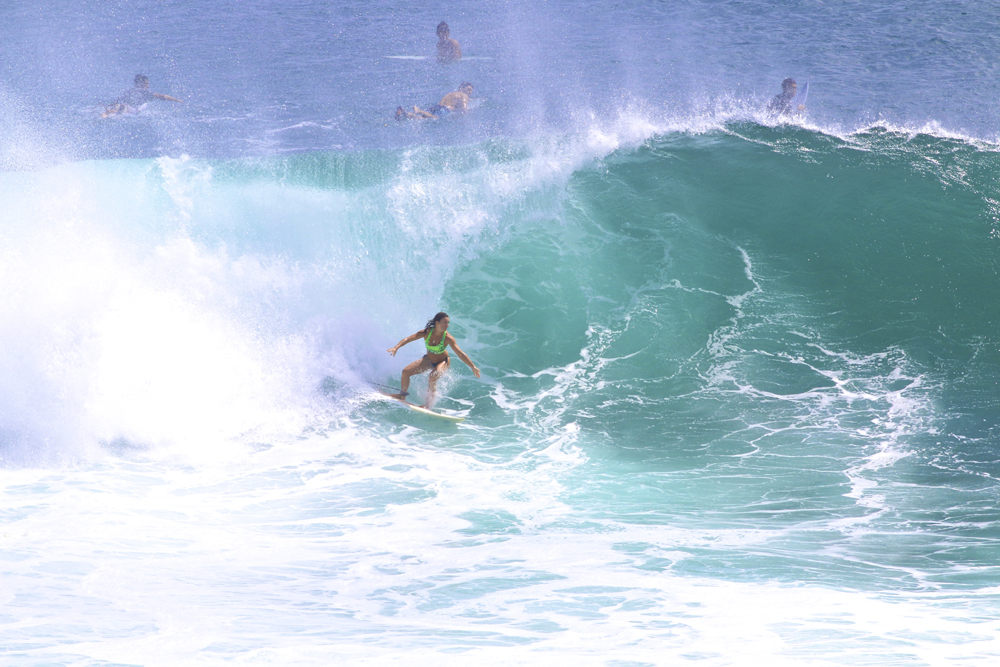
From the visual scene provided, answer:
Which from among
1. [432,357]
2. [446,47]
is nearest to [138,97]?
[446,47]

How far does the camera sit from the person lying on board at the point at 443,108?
845 inches

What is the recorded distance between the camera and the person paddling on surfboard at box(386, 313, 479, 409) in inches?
383

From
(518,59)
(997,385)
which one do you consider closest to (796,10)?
(518,59)

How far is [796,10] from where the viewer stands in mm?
26250

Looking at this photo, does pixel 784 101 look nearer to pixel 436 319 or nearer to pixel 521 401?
pixel 521 401

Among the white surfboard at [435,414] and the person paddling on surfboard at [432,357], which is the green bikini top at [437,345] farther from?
the white surfboard at [435,414]

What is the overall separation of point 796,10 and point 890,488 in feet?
72.9

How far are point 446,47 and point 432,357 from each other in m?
17.7

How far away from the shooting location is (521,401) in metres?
10.7

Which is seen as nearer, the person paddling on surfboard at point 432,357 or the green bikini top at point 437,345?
the person paddling on surfboard at point 432,357

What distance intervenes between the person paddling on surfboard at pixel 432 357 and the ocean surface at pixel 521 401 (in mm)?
415

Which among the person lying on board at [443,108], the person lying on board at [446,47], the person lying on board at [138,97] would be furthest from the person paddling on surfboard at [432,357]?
the person lying on board at [138,97]

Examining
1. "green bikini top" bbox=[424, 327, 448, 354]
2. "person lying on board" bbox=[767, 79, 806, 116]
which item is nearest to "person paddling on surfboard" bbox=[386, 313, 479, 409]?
"green bikini top" bbox=[424, 327, 448, 354]

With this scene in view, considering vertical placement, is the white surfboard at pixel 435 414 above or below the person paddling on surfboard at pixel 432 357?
below
